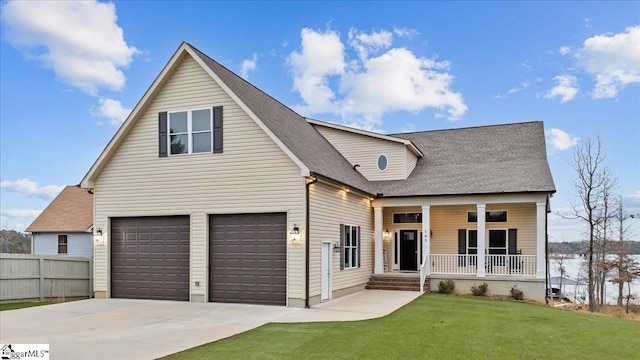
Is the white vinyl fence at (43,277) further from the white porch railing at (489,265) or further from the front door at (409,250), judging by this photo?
the white porch railing at (489,265)

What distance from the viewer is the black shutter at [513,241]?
730 inches

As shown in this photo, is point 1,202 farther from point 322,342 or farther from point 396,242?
point 322,342

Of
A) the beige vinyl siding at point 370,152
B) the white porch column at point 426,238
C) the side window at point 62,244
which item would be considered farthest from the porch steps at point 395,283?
the side window at point 62,244

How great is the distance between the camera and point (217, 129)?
546 inches

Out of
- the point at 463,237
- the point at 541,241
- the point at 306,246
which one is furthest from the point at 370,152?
the point at 306,246

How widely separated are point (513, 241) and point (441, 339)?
11.5m

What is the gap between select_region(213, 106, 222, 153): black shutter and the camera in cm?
1384

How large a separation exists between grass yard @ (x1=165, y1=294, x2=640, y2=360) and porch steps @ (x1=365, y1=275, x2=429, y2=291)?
16.5ft

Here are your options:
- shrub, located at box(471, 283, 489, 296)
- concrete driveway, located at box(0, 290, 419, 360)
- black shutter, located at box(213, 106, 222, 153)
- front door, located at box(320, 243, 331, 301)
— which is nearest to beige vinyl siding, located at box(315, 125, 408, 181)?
shrub, located at box(471, 283, 489, 296)

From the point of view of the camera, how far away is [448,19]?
2102 centimetres

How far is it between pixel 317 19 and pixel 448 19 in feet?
20.4

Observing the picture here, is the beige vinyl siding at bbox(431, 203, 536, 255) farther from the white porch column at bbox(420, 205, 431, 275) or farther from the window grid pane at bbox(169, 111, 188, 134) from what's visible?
the window grid pane at bbox(169, 111, 188, 134)

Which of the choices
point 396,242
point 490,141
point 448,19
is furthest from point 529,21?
point 396,242

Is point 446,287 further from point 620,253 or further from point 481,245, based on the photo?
point 620,253
